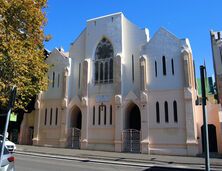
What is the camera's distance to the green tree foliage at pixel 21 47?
14.3 m

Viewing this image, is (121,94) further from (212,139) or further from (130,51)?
(212,139)

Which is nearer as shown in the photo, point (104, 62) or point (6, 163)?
point (6, 163)

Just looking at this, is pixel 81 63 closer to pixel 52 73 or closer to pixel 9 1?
pixel 52 73

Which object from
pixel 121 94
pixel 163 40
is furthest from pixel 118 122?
pixel 163 40

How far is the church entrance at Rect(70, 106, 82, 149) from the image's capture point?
1031 inches

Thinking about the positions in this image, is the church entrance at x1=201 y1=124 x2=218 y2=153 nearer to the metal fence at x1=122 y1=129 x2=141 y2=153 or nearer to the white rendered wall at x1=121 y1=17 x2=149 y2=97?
the metal fence at x1=122 y1=129 x2=141 y2=153

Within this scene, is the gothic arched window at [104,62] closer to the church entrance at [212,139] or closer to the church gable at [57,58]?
the church gable at [57,58]

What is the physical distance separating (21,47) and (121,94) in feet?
40.4

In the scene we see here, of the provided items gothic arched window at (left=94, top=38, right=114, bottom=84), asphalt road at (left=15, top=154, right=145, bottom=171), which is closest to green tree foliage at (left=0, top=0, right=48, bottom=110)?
asphalt road at (left=15, top=154, right=145, bottom=171)

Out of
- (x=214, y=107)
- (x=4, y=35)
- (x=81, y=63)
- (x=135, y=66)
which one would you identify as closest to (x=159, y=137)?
(x=214, y=107)

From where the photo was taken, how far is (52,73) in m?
29.9

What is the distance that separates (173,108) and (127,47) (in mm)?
9249

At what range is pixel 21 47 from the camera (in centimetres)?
1505

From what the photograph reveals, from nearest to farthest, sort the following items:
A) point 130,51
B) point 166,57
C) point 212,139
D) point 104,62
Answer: point 212,139 → point 166,57 → point 130,51 → point 104,62
